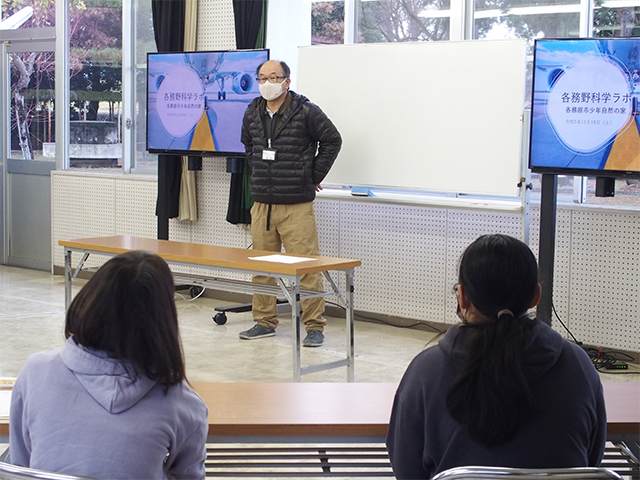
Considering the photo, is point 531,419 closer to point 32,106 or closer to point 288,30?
point 288,30

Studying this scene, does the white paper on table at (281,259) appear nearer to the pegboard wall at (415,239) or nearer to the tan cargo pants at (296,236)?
the tan cargo pants at (296,236)

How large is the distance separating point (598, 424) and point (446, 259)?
397cm

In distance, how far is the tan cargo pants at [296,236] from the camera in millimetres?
5211

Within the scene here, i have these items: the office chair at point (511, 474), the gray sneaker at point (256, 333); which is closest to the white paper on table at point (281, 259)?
the gray sneaker at point (256, 333)

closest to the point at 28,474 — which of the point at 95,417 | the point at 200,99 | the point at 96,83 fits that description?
the point at 95,417

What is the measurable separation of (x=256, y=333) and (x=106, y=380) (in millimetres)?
3968

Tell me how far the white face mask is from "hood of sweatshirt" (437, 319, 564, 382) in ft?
12.3

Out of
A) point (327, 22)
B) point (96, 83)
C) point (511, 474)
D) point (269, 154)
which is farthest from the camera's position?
point (96, 83)

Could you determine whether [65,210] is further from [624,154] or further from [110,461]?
[110,461]

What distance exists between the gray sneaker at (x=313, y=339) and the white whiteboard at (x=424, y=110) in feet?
3.56

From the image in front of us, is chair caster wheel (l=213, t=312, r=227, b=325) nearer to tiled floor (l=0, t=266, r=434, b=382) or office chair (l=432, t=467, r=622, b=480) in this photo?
tiled floor (l=0, t=266, r=434, b=382)

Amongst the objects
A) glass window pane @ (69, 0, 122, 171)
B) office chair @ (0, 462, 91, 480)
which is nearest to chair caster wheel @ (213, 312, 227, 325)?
glass window pane @ (69, 0, 122, 171)

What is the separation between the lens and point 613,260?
4891mm

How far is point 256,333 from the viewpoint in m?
5.40
